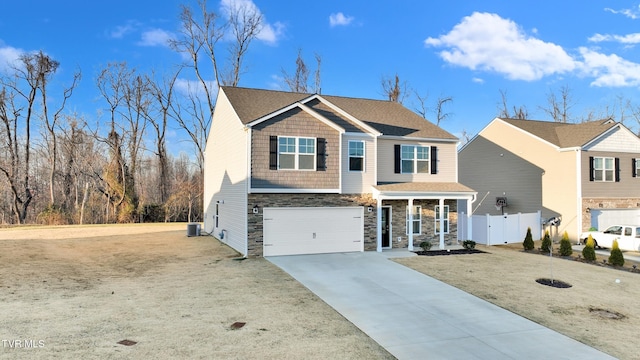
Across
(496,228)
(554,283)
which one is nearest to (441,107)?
(496,228)

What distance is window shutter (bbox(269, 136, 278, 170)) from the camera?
47.2 feet

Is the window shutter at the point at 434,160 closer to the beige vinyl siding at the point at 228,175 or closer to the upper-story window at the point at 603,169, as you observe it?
the beige vinyl siding at the point at 228,175

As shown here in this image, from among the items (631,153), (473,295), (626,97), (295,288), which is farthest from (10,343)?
(626,97)

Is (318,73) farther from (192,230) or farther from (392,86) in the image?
(192,230)

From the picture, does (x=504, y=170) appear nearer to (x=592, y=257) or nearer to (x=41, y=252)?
(x=592, y=257)

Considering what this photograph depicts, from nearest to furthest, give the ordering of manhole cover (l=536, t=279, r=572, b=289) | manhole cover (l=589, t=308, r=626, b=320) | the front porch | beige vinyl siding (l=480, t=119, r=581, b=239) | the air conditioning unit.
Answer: manhole cover (l=589, t=308, r=626, b=320) < manhole cover (l=536, t=279, r=572, b=289) < the front porch < beige vinyl siding (l=480, t=119, r=581, b=239) < the air conditioning unit

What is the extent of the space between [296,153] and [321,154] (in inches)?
39.4

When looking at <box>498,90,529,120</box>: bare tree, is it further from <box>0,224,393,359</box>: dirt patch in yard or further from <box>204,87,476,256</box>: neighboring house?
<box>0,224,393,359</box>: dirt patch in yard

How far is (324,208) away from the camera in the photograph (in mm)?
15336

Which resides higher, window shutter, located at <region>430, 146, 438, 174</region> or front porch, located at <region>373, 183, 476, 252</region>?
window shutter, located at <region>430, 146, 438, 174</region>

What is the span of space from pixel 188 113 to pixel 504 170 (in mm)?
27876

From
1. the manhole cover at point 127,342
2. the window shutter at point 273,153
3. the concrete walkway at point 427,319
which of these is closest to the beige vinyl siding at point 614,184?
the concrete walkway at point 427,319

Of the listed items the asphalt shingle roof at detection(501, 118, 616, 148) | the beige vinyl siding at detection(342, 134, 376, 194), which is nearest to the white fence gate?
the asphalt shingle roof at detection(501, 118, 616, 148)

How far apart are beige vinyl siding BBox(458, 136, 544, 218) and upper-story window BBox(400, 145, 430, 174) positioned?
7993mm
